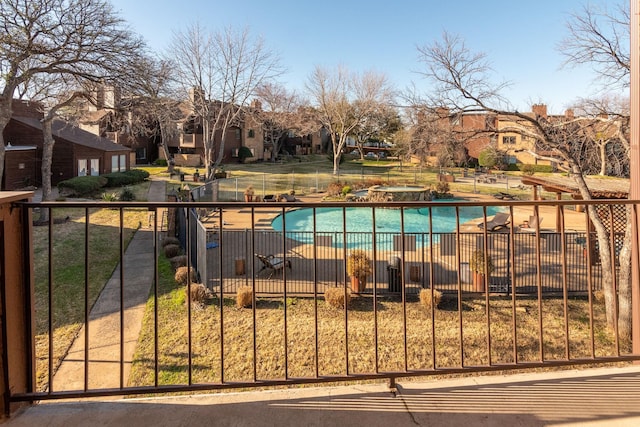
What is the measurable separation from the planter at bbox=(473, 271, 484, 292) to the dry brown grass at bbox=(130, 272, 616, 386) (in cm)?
24

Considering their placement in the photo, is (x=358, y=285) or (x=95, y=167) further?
(x=95, y=167)

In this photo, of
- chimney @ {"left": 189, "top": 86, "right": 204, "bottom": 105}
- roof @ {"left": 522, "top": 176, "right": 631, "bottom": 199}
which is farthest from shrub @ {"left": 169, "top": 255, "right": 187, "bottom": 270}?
Result: chimney @ {"left": 189, "top": 86, "right": 204, "bottom": 105}

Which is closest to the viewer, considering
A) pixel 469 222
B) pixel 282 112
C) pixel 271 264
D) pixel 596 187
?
pixel 271 264

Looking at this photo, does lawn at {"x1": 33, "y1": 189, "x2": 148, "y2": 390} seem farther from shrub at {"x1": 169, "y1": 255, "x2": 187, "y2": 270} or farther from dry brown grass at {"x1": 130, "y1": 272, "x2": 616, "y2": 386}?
shrub at {"x1": 169, "y1": 255, "x2": 187, "y2": 270}

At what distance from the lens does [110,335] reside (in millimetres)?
6250

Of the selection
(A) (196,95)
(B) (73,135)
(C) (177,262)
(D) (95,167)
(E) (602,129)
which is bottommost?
(C) (177,262)

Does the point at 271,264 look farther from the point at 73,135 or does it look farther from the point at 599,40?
the point at 73,135

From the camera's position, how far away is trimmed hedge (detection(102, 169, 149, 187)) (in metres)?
24.2

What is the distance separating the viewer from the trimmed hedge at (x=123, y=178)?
2425cm

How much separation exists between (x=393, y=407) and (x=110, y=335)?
5.71m

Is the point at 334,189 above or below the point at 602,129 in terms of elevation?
below

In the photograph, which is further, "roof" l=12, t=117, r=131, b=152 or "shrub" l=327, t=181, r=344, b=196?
"shrub" l=327, t=181, r=344, b=196

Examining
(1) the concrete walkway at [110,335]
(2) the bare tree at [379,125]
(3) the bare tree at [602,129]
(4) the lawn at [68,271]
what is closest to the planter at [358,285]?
(1) the concrete walkway at [110,335]

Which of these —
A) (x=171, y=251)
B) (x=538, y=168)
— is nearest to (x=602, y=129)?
(x=171, y=251)
